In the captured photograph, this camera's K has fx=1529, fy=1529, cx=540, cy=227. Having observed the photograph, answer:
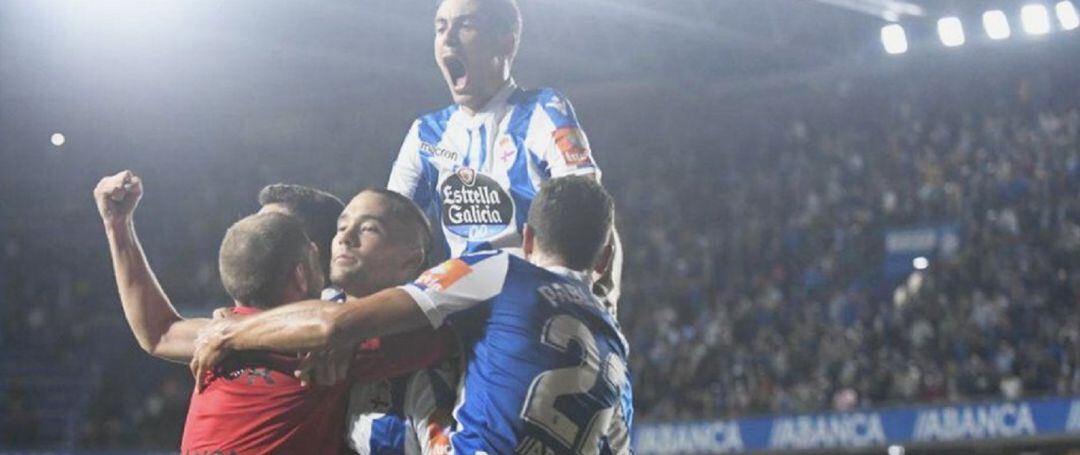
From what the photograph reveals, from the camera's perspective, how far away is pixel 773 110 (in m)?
33.0

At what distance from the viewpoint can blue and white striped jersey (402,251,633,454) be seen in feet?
14.9

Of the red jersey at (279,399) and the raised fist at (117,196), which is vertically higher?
the raised fist at (117,196)

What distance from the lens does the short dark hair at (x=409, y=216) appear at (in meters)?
5.04

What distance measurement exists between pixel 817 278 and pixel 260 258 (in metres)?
20.3

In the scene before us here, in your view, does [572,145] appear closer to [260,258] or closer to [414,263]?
[414,263]

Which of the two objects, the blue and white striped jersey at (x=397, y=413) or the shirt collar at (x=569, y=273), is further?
the blue and white striped jersey at (x=397, y=413)

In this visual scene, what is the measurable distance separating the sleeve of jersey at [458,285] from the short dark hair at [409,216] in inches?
18.8

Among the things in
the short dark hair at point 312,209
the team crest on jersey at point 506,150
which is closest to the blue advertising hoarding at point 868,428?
the team crest on jersey at point 506,150

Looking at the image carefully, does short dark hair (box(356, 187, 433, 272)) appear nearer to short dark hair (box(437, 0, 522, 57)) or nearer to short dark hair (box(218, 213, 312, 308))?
short dark hair (box(218, 213, 312, 308))

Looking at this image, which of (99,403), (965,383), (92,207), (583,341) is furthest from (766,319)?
(583,341)

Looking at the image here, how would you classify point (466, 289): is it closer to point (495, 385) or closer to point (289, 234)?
point (495, 385)

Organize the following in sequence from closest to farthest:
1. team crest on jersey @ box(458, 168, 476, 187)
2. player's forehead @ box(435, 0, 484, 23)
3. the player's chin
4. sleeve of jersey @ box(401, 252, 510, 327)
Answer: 1. sleeve of jersey @ box(401, 252, 510, 327)
2. the player's chin
3. player's forehead @ box(435, 0, 484, 23)
4. team crest on jersey @ box(458, 168, 476, 187)

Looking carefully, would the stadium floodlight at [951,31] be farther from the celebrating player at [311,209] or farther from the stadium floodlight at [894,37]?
the celebrating player at [311,209]

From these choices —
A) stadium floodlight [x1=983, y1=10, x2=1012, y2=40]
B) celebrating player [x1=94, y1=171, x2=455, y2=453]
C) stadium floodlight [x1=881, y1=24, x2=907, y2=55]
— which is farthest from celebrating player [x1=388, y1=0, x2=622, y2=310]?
stadium floodlight [x1=881, y1=24, x2=907, y2=55]
